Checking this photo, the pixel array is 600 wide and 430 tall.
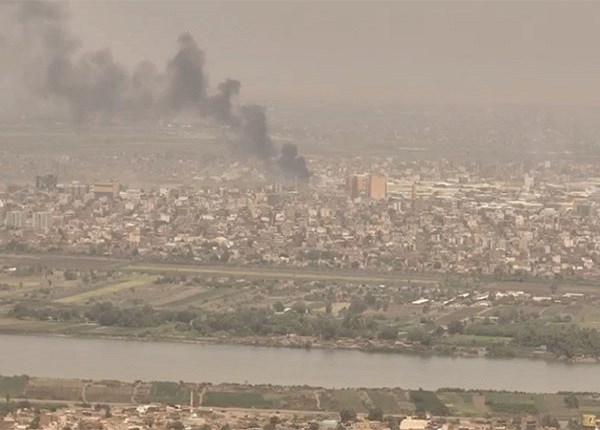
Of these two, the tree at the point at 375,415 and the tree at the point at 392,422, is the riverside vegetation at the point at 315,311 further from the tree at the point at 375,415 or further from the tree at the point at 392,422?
the tree at the point at 392,422

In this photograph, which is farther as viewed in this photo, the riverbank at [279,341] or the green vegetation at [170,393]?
the riverbank at [279,341]

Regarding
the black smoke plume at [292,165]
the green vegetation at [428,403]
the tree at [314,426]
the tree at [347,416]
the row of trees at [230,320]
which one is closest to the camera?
the tree at [314,426]

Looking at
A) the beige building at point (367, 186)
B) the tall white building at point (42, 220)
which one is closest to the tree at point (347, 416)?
the tall white building at point (42, 220)

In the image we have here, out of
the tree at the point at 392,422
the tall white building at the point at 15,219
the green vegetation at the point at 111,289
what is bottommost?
the tall white building at the point at 15,219

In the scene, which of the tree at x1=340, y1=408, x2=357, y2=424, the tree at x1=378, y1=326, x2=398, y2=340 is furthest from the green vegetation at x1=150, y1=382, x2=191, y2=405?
the tree at x1=378, y1=326, x2=398, y2=340

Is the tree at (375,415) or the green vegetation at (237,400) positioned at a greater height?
the tree at (375,415)

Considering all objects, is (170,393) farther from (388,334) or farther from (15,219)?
(15,219)

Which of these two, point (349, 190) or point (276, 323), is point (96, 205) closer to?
point (349, 190)

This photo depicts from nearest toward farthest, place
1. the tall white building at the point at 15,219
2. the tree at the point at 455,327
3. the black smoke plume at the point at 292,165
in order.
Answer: the tree at the point at 455,327 → the tall white building at the point at 15,219 → the black smoke plume at the point at 292,165
